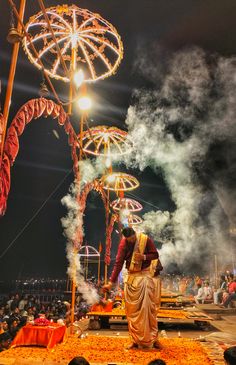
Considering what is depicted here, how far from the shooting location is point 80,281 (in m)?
23.0

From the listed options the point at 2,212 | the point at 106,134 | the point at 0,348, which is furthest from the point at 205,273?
the point at 2,212

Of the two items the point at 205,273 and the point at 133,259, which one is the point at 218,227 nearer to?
the point at 205,273

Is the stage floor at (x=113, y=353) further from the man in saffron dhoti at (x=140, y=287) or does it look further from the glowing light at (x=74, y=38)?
the glowing light at (x=74, y=38)

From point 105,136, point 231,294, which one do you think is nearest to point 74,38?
point 105,136

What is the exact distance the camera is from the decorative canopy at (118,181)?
52.3ft

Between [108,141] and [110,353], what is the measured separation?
1066 centimetres

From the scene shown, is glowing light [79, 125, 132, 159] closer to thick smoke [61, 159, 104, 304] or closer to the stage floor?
thick smoke [61, 159, 104, 304]

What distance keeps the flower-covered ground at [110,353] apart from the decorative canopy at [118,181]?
Answer: 9800mm

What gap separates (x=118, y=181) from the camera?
57.7 ft

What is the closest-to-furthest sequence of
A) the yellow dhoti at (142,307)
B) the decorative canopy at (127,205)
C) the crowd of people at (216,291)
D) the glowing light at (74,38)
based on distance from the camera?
the yellow dhoti at (142,307)
the glowing light at (74,38)
the crowd of people at (216,291)
the decorative canopy at (127,205)

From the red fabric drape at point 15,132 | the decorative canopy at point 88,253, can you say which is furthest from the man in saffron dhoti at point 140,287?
the decorative canopy at point 88,253

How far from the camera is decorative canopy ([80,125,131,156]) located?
536 inches

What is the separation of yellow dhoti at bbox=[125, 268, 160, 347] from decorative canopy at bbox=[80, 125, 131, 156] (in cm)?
850

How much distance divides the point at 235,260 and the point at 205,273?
29.7 ft
